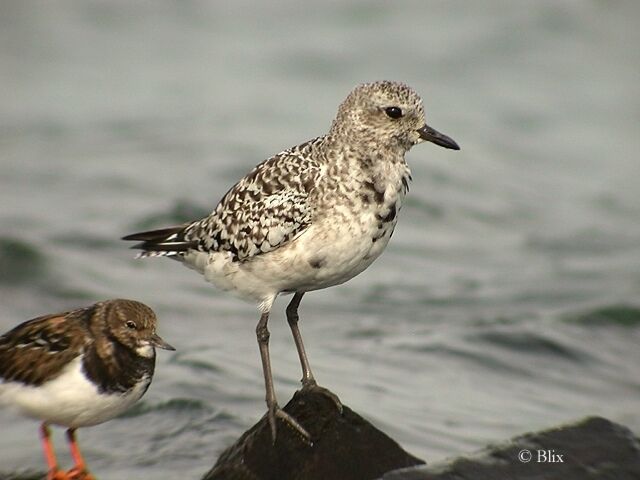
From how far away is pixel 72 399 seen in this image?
907 centimetres

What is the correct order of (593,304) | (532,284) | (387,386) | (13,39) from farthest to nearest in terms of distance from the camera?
(13,39)
(532,284)
(593,304)
(387,386)

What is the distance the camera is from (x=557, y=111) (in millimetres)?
25344

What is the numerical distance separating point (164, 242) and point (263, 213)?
3.88ft

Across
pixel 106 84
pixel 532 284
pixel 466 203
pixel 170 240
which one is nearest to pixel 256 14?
pixel 106 84

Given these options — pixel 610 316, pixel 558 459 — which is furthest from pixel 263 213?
pixel 610 316

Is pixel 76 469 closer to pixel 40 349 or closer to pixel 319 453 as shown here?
pixel 40 349

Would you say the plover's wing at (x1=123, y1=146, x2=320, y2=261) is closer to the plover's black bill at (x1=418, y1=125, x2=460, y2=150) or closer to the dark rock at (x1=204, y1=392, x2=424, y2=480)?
the plover's black bill at (x1=418, y1=125, x2=460, y2=150)

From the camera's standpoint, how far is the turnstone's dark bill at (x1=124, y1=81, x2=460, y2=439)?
30.9 ft

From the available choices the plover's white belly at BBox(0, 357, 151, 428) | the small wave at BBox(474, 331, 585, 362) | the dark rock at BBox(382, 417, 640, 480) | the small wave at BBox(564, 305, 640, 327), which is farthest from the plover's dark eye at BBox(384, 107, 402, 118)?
the small wave at BBox(564, 305, 640, 327)

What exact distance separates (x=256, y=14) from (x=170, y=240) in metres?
19.7

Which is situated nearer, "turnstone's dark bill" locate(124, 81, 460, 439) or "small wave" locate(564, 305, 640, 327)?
"turnstone's dark bill" locate(124, 81, 460, 439)

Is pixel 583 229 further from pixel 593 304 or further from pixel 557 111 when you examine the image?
pixel 557 111

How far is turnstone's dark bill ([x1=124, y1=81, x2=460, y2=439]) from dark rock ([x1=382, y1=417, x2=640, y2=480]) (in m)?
1.40

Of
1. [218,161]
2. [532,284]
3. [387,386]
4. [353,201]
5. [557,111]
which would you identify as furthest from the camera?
[557,111]
